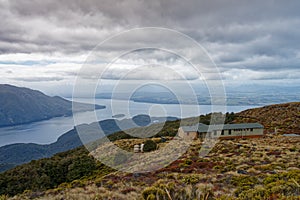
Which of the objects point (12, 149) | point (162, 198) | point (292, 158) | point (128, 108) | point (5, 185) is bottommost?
point (12, 149)

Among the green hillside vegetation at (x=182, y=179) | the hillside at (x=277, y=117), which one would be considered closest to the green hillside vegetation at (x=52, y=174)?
the green hillside vegetation at (x=182, y=179)

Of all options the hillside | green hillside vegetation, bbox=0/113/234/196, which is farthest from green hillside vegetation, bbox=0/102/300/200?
the hillside

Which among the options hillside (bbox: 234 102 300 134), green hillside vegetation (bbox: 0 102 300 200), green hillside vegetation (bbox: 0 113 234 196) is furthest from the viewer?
hillside (bbox: 234 102 300 134)

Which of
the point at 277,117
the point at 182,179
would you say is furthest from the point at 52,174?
the point at 277,117

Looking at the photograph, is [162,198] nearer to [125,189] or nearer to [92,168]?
[125,189]

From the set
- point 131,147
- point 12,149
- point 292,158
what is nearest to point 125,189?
point 292,158

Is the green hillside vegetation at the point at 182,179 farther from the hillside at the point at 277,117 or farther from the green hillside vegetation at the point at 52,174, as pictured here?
the hillside at the point at 277,117

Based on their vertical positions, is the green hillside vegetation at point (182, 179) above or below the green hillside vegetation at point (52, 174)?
above

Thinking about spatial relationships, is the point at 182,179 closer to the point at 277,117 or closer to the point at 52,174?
the point at 52,174

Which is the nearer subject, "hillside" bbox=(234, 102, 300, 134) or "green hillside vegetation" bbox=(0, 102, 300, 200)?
"green hillside vegetation" bbox=(0, 102, 300, 200)

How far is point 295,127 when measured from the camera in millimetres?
43938

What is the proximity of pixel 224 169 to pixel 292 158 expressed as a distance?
626cm

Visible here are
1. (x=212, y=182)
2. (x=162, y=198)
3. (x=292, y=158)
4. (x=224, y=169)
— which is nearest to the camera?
(x=162, y=198)

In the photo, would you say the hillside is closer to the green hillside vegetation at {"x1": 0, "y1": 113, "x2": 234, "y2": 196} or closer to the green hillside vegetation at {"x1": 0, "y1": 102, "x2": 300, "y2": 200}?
the green hillside vegetation at {"x1": 0, "y1": 102, "x2": 300, "y2": 200}
